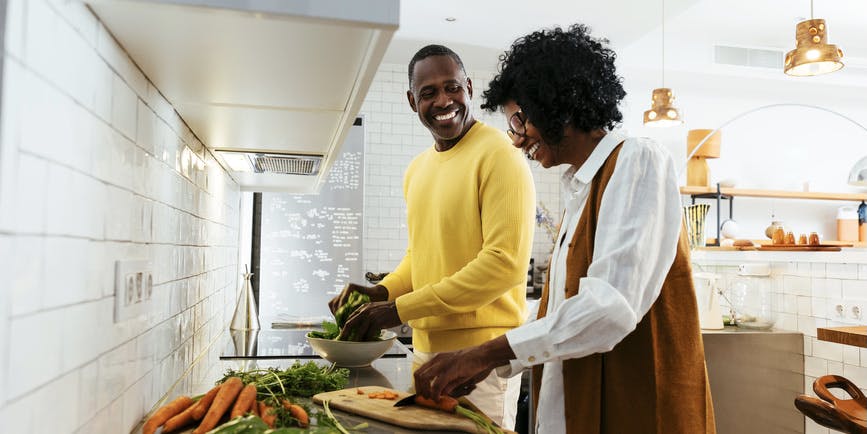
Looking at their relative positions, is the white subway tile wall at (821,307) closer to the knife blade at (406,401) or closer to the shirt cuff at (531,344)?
the shirt cuff at (531,344)

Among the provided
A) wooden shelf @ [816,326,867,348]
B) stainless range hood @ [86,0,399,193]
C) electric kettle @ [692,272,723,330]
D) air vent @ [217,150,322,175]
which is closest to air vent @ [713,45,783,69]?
electric kettle @ [692,272,723,330]

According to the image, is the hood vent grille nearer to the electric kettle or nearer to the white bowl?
the white bowl

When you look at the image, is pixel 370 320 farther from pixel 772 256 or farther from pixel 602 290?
pixel 772 256

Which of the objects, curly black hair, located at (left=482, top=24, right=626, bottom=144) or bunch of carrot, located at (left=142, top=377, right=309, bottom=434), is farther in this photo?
curly black hair, located at (left=482, top=24, right=626, bottom=144)

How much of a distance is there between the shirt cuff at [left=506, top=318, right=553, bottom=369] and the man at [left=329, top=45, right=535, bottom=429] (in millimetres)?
504

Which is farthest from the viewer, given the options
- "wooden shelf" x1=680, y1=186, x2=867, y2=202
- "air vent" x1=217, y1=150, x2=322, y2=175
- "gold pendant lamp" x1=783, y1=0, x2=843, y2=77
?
"wooden shelf" x1=680, y1=186, x2=867, y2=202

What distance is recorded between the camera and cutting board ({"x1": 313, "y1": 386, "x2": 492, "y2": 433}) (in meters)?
1.24

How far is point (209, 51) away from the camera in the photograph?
106 centimetres

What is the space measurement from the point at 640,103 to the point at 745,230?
1.69m

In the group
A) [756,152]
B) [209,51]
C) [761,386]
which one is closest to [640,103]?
[756,152]

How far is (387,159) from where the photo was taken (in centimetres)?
559

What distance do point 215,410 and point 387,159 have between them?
176 inches

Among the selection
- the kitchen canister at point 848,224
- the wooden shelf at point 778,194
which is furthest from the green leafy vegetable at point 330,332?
the kitchen canister at point 848,224

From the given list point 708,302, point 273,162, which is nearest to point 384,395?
point 273,162
